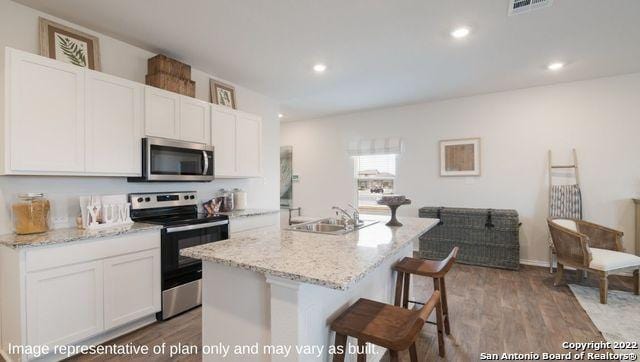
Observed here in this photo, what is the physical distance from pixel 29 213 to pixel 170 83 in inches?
61.8

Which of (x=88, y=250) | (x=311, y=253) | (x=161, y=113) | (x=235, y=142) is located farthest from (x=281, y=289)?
(x=235, y=142)

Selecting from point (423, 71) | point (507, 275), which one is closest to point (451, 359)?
point (507, 275)

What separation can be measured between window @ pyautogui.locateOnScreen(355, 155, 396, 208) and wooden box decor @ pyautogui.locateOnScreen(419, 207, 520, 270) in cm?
101

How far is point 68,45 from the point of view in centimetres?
241

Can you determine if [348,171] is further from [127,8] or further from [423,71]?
[127,8]

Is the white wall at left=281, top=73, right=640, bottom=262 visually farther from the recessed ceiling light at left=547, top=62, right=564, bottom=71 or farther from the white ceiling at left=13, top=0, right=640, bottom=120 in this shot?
the recessed ceiling light at left=547, top=62, right=564, bottom=71

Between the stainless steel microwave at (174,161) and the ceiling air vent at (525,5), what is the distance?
→ 118 inches

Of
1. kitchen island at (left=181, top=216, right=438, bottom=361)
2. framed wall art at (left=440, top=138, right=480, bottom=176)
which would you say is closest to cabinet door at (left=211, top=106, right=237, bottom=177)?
kitchen island at (left=181, top=216, right=438, bottom=361)

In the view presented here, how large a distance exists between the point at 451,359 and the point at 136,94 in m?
3.31

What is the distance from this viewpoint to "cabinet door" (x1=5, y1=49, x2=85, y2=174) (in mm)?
1968

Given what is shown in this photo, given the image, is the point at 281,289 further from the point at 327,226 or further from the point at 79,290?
the point at 79,290

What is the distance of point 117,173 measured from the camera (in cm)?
253

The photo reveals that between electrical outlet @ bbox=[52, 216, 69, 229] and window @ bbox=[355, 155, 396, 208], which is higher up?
window @ bbox=[355, 155, 396, 208]

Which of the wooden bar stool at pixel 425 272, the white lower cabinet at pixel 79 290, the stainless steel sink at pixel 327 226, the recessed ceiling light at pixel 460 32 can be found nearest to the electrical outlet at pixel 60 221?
the white lower cabinet at pixel 79 290
